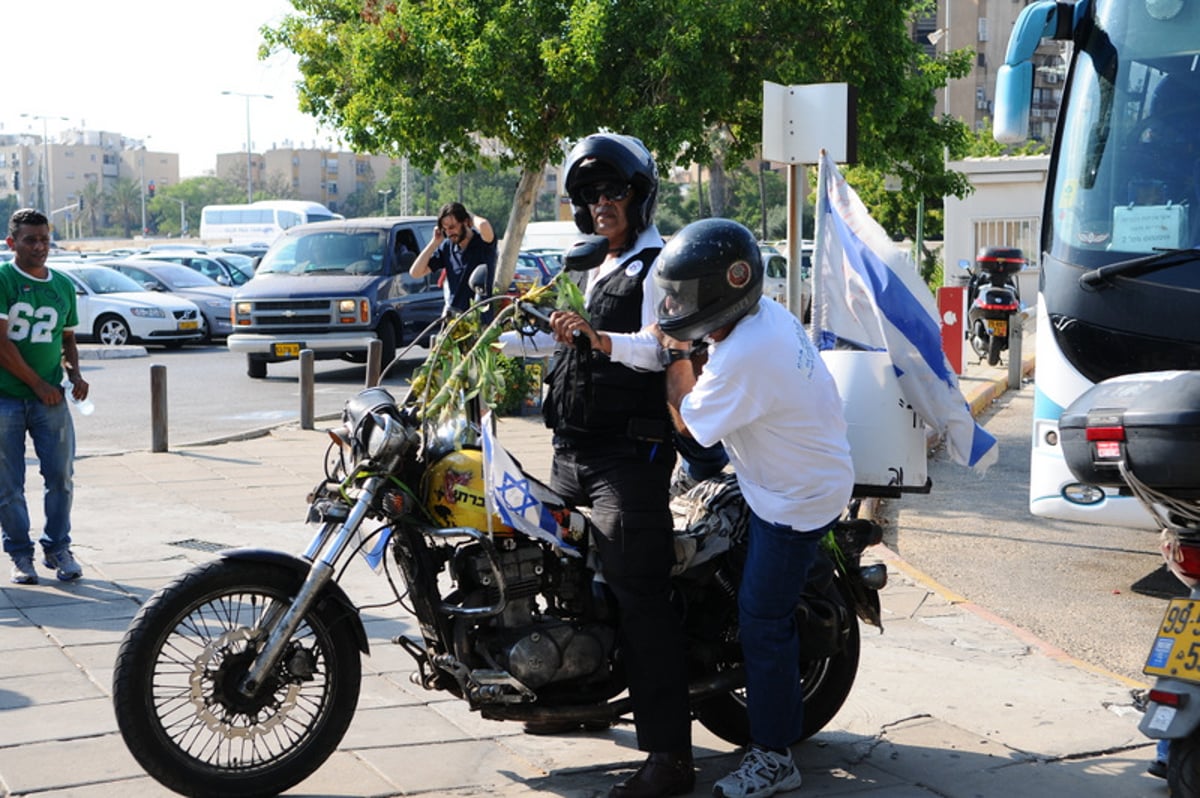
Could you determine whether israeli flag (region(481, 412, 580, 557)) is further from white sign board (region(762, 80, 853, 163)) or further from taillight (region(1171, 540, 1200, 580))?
white sign board (region(762, 80, 853, 163))

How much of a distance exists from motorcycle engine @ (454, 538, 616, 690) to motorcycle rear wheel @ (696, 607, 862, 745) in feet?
→ 2.09

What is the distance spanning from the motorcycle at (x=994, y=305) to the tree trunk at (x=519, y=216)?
6990 millimetres

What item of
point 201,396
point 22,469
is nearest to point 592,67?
point 201,396

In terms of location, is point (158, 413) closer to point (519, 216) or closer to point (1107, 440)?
point (519, 216)

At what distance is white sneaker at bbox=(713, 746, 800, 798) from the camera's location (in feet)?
14.9

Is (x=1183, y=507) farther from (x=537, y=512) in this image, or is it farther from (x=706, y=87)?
(x=706, y=87)

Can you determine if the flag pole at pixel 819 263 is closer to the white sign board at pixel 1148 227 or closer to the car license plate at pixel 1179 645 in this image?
the car license plate at pixel 1179 645

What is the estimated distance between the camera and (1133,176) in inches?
298

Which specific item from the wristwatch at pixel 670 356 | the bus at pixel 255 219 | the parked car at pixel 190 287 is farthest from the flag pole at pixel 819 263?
the bus at pixel 255 219

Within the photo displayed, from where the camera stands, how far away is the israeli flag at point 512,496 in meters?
4.32

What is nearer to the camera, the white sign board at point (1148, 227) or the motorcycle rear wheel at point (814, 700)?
the motorcycle rear wheel at point (814, 700)

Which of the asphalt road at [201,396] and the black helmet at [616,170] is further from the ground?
the black helmet at [616,170]

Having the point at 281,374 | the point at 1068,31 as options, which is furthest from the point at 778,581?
the point at 281,374

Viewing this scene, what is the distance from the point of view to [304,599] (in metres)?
4.34
